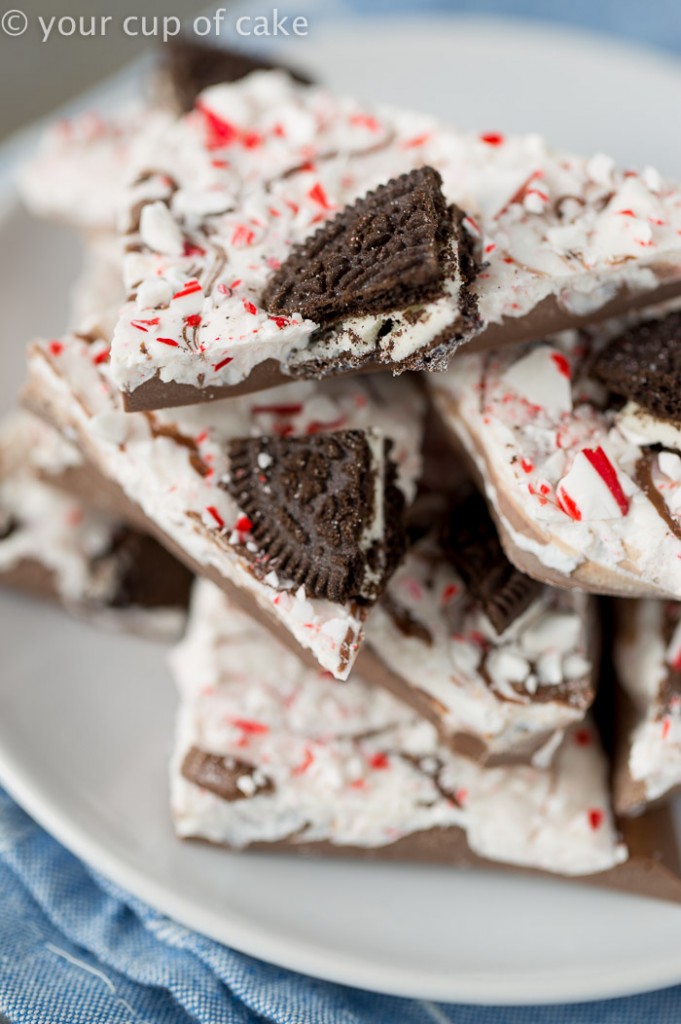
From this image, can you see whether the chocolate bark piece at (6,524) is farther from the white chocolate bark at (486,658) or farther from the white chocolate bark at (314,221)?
the white chocolate bark at (486,658)

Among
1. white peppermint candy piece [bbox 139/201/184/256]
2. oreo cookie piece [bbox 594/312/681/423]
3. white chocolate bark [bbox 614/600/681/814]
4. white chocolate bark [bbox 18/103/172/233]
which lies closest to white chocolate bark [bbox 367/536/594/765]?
white chocolate bark [bbox 614/600/681/814]

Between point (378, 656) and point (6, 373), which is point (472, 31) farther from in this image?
point (378, 656)

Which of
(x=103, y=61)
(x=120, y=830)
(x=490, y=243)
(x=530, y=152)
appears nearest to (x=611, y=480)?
(x=490, y=243)

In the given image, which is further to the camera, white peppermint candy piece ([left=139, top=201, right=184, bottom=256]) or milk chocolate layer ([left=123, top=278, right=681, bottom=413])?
white peppermint candy piece ([left=139, top=201, right=184, bottom=256])

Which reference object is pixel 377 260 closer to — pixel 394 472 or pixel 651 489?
pixel 394 472

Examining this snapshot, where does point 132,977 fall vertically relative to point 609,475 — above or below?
below

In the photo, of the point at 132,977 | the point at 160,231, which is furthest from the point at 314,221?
the point at 132,977

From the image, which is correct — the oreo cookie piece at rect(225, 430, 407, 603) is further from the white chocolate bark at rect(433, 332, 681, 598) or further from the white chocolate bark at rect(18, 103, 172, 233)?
the white chocolate bark at rect(18, 103, 172, 233)
